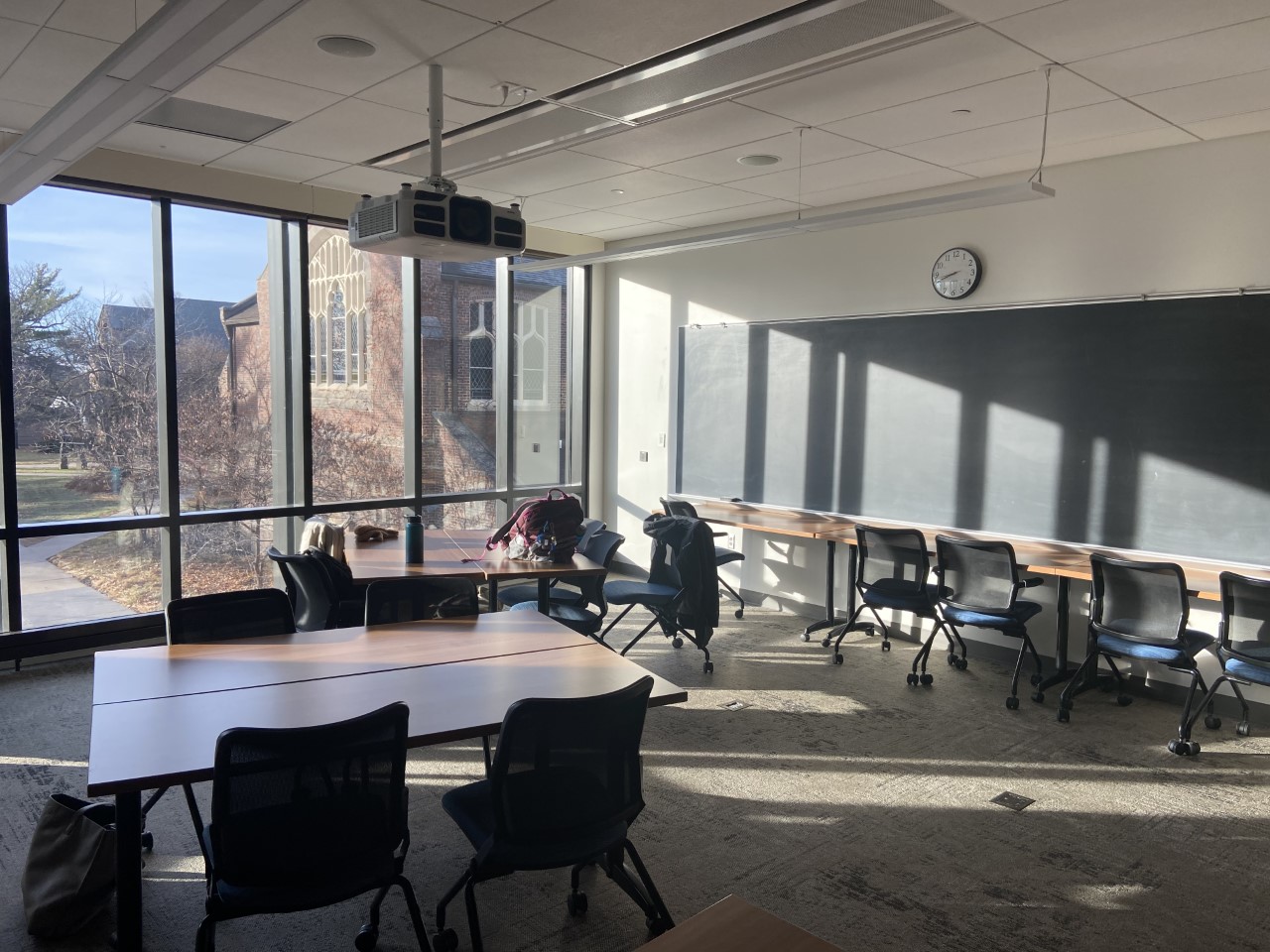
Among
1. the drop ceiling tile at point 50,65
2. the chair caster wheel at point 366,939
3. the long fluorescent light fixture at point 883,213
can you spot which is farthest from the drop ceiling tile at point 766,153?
the chair caster wheel at point 366,939

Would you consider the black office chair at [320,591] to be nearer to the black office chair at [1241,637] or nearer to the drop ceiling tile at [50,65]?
the drop ceiling tile at [50,65]

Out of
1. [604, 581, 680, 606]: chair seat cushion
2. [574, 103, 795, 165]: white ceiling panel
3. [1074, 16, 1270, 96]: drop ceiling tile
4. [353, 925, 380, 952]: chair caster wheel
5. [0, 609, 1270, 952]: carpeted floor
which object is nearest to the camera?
[353, 925, 380, 952]: chair caster wheel

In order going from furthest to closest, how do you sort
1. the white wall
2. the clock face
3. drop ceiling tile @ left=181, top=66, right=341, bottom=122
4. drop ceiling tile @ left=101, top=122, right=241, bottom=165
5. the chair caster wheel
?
the clock face
drop ceiling tile @ left=101, top=122, right=241, bottom=165
the white wall
drop ceiling tile @ left=181, top=66, right=341, bottom=122
the chair caster wheel

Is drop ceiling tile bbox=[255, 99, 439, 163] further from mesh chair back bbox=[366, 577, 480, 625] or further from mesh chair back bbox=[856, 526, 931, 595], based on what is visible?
mesh chair back bbox=[856, 526, 931, 595]

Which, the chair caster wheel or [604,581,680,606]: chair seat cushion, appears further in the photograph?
[604,581,680,606]: chair seat cushion

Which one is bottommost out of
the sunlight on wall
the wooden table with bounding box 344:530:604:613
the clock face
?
the wooden table with bounding box 344:530:604:613

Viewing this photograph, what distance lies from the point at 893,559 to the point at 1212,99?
3.01m

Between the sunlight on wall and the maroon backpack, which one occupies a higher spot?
the sunlight on wall

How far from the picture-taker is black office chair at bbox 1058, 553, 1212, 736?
4.54 meters

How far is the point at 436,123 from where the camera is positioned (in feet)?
14.1

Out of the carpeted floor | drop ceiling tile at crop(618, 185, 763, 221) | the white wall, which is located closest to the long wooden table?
the carpeted floor

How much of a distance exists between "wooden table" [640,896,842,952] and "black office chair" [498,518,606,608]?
368 centimetres

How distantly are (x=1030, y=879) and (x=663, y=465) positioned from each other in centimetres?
540

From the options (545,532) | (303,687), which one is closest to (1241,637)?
(545,532)
